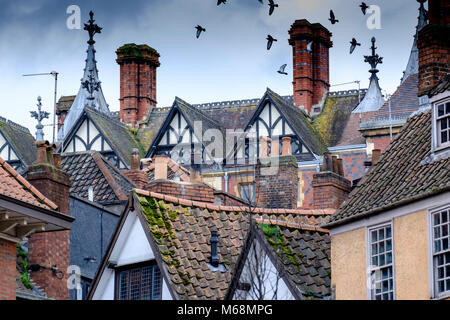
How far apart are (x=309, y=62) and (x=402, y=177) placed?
46.9 m

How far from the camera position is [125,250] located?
104 ft

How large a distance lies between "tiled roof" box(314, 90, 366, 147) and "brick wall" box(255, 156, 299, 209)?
78.9 ft

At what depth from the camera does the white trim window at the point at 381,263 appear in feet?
89.9

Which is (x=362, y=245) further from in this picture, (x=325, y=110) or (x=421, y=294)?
(x=325, y=110)

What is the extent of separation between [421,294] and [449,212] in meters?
1.52

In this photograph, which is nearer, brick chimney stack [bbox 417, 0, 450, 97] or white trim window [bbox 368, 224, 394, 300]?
white trim window [bbox 368, 224, 394, 300]

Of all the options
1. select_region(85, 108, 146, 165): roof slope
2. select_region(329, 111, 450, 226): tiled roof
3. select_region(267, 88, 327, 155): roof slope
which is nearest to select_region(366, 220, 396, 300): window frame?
select_region(329, 111, 450, 226): tiled roof

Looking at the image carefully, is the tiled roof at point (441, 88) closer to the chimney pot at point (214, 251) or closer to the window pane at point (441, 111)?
the window pane at point (441, 111)

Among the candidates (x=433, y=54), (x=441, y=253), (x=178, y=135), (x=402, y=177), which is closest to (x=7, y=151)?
(x=178, y=135)

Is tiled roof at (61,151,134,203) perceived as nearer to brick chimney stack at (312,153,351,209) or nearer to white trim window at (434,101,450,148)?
brick chimney stack at (312,153,351,209)

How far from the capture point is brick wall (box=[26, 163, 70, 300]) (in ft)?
113

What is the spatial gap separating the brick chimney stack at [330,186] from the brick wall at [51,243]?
21.6 feet

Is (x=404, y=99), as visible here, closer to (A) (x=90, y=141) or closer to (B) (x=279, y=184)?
(A) (x=90, y=141)

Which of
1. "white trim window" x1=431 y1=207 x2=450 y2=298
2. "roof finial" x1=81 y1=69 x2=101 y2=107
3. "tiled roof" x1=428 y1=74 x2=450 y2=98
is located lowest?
"white trim window" x1=431 y1=207 x2=450 y2=298
